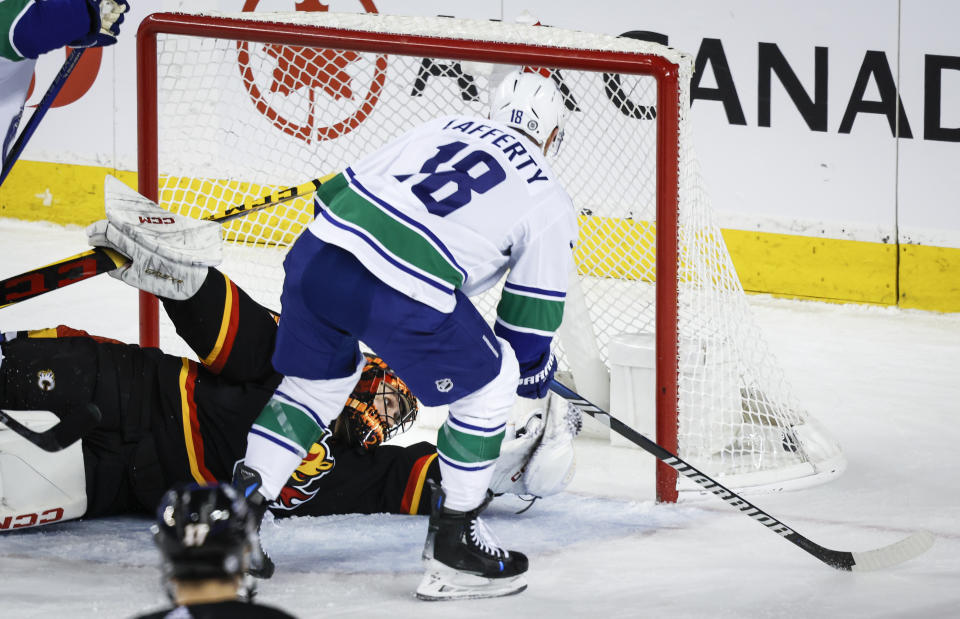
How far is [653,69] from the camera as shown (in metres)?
2.65

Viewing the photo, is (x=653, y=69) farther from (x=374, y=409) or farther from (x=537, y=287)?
(x=374, y=409)

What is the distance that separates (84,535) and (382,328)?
2.67ft

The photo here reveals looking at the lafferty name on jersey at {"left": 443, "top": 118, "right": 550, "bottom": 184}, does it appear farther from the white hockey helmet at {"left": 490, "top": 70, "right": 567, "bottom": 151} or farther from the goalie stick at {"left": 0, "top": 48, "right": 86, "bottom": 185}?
the goalie stick at {"left": 0, "top": 48, "right": 86, "bottom": 185}

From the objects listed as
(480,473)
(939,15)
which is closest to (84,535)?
(480,473)

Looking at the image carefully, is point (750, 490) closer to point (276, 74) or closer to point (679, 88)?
point (679, 88)

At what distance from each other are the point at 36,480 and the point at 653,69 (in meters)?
1.45

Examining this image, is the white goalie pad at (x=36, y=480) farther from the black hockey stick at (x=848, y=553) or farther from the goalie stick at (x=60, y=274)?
the black hockey stick at (x=848, y=553)

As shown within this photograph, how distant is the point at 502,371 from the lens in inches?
83.1

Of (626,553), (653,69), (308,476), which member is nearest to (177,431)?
(308,476)

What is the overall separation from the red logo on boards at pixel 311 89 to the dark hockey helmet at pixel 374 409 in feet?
3.37

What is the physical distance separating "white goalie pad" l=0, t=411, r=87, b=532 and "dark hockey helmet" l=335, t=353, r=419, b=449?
0.50 meters

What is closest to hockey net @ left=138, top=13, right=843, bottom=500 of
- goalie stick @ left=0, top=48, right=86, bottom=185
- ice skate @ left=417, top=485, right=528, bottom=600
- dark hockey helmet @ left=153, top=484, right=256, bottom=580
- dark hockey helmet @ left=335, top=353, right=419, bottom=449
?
goalie stick @ left=0, top=48, right=86, bottom=185

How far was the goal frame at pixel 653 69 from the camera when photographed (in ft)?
8.72

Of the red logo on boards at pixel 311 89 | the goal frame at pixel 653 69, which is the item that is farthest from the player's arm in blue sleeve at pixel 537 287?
the red logo on boards at pixel 311 89
